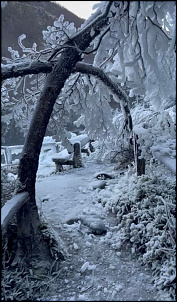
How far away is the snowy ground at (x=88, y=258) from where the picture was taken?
1960 millimetres

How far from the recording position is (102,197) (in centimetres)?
379

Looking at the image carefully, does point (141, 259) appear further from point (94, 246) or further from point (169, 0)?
point (169, 0)

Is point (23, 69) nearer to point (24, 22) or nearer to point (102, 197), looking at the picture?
point (24, 22)

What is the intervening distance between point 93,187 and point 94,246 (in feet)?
5.40

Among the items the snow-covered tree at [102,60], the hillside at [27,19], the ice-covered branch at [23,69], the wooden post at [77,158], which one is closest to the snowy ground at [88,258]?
the snow-covered tree at [102,60]

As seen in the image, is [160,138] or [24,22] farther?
[160,138]

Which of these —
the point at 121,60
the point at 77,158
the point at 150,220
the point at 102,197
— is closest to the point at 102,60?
the point at 121,60

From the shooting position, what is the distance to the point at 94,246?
2.73 m

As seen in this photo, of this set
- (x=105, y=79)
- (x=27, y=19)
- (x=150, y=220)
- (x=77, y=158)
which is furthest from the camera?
(x=77, y=158)

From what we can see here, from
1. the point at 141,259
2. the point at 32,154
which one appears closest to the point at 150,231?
the point at 141,259

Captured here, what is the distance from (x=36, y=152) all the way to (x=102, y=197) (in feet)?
5.55

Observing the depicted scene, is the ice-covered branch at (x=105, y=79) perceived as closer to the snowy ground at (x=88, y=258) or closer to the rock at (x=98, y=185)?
the rock at (x=98, y=185)

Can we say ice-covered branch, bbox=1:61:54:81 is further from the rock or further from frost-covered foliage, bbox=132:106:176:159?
the rock

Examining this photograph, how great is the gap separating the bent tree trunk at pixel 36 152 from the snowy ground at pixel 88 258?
12.8 inches
